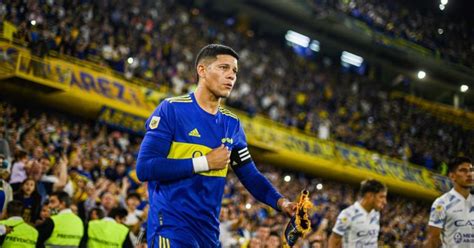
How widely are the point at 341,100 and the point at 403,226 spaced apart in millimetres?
12928

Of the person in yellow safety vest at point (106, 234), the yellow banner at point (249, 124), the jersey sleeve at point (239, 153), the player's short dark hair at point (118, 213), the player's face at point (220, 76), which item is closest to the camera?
the player's face at point (220, 76)

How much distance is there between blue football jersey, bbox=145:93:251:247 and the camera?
3.83 meters

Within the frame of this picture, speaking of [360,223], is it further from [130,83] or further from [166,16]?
[166,16]

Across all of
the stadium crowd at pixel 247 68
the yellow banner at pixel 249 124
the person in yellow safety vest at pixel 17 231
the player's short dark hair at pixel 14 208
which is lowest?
the person in yellow safety vest at pixel 17 231

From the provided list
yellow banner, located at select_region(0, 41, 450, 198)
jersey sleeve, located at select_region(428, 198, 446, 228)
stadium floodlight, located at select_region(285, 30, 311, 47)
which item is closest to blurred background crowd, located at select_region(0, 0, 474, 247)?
yellow banner, located at select_region(0, 41, 450, 198)

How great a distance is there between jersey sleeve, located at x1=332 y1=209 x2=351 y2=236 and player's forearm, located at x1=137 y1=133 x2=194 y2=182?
15.4 feet

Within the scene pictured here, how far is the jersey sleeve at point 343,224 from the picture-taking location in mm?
8070

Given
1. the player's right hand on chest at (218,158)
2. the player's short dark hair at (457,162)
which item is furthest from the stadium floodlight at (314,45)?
the player's right hand on chest at (218,158)

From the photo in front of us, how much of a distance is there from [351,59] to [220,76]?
3120 centimetres

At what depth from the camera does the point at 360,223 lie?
8.18 m

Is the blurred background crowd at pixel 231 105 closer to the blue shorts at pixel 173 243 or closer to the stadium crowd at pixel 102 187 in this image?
the stadium crowd at pixel 102 187

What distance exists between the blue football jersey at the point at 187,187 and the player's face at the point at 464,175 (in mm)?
3904

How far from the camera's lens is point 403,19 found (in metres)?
32.6

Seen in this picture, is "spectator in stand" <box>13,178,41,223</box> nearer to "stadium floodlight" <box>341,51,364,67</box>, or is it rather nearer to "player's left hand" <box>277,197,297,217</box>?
"player's left hand" <box>277,197,297,217</box>
